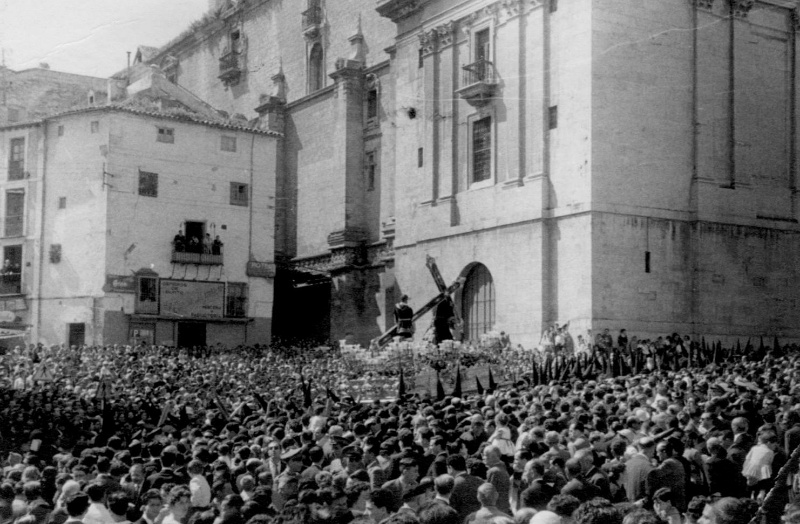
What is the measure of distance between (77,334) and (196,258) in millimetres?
5816

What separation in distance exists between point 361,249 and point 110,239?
10.8 m

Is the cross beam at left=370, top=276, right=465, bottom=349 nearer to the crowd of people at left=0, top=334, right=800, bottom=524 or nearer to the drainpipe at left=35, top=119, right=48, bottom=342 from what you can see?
the crowd of people at left=0, top=334, right=800, bottom=524

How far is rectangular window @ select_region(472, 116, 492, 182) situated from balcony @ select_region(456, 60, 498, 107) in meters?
0.73

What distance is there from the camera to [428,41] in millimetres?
41625

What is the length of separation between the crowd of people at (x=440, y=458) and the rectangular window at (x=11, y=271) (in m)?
25.6

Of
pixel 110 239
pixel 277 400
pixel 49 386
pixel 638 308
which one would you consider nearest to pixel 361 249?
pixel 110 239

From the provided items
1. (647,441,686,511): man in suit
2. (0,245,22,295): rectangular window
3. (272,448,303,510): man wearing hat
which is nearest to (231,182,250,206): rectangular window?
(0,245,22,295): rectangular window

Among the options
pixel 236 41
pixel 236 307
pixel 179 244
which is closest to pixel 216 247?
pixel 179 244

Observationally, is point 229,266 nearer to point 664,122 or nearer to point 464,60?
point 464,60

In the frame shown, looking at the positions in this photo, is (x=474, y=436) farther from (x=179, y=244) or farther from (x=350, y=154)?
(x=350, y=154)

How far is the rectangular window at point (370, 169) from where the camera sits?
165 ft

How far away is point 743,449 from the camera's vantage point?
1295 centimetres

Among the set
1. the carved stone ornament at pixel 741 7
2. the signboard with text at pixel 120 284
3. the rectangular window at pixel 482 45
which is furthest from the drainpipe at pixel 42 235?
the carved stone ornament at pixel 741 7

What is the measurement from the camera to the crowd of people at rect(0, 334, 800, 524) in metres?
9.41
